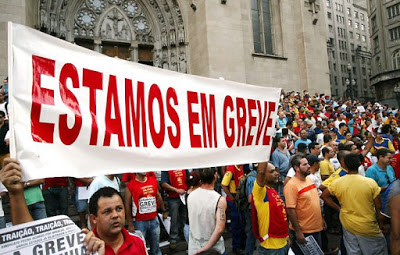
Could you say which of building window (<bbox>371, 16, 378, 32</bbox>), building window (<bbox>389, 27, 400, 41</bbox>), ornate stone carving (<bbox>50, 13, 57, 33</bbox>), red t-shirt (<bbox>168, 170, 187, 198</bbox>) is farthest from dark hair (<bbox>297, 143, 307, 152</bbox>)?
building window (<bbox>371, 16, 378, 32</bbox>)

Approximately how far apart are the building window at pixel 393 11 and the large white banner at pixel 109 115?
54.8m

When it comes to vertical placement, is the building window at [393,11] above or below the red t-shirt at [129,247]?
above

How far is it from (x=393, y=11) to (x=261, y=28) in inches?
1527

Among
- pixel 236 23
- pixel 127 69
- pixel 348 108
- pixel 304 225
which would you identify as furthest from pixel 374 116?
pixel 127 69

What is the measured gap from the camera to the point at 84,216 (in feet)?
18.0

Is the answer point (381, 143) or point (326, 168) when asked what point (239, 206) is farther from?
point (381, 143)

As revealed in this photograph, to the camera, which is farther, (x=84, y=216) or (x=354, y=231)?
(x=84, y=216)

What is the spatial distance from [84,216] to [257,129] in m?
3.63

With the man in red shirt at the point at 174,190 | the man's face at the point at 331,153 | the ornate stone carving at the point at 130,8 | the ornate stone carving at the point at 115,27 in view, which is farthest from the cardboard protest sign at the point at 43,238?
the ornate stone carving at the point at 130,8

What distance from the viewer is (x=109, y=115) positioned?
7.60ft

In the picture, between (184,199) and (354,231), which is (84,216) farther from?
(354,231)

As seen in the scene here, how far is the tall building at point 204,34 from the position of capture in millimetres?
16109

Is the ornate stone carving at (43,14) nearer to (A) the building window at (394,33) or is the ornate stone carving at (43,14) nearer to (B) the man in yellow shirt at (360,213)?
(B) the man in yellow shirt at (360,213)

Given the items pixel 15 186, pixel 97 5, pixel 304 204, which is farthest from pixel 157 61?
pixel 15 186
